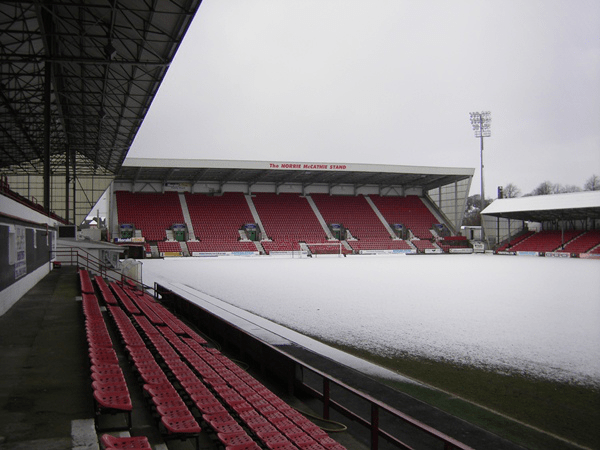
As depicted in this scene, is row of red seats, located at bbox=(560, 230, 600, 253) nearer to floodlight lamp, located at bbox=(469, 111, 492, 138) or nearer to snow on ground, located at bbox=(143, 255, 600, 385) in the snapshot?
floodlight lamp, located at bbox=(469, 111, 492, 138)

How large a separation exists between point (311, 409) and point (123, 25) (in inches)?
542

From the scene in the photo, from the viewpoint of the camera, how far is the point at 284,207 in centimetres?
5462

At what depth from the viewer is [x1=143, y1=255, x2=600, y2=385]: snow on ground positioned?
841 cm

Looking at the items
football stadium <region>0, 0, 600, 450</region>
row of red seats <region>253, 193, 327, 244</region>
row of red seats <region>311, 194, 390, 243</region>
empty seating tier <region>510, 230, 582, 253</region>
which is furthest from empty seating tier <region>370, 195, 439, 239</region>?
football stadium <region>0, 0, 600, 450</region>

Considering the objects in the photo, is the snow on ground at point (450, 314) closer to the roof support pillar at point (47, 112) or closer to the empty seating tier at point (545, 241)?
the roof support pillar at point (47, 112)

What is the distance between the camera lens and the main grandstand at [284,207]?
152 ft

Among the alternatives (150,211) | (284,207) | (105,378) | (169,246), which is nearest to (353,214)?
(284,207)

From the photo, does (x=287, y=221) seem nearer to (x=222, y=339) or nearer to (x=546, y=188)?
(x=222, y=339)

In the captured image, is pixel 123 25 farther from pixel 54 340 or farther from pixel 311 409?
pixel 311 409

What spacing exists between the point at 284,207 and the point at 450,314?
42860mm

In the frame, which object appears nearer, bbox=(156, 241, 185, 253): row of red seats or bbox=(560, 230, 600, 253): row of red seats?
bbox=(560, 230, 600, 253): row of red seats

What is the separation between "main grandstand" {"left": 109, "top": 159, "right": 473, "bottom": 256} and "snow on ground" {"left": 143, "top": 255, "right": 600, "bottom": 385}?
24.7 metres

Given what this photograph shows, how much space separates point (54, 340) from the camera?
27.4 ft

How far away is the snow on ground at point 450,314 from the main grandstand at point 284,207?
2474 centimetres
